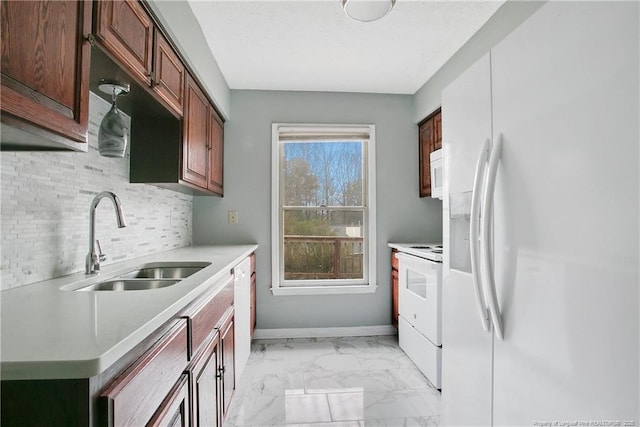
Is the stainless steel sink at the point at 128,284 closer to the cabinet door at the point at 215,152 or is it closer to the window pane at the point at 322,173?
the cabinet door at the point at 215,152

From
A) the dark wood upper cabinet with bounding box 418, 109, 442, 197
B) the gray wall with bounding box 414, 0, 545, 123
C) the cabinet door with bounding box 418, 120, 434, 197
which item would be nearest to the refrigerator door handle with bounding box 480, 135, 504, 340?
the gray wall with bounding box 414, 0, 545, 123

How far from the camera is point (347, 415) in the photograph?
1.81m

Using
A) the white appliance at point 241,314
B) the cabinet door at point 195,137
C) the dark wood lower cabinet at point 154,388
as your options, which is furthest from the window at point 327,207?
the dark wood lower cabinet at point 154,388

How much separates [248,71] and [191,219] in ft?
4.69

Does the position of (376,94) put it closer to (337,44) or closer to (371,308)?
(337,44)

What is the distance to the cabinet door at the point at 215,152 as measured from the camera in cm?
255

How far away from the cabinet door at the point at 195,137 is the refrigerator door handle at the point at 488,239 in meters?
1.63

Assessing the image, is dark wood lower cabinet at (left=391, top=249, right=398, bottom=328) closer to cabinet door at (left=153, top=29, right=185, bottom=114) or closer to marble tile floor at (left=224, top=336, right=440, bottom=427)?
marble tile floor at (left=224, top=336, right=440, bottom=427)

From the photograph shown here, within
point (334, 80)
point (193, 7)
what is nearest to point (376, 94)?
point (334, 80)

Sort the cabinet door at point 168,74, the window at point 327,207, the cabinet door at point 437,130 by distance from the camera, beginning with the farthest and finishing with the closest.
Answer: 1. the window at point 327,207
2. the cabinet door at point 437,130
3. the cabinet door at point 168,74

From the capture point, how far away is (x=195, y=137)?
2.13 metres

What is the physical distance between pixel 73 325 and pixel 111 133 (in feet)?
3.19

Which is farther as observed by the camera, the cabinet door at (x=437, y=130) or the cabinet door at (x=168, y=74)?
the cabinet door at (x=437, y=130)

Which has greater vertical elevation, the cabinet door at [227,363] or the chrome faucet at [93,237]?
the chrome faucet at [93,237]
